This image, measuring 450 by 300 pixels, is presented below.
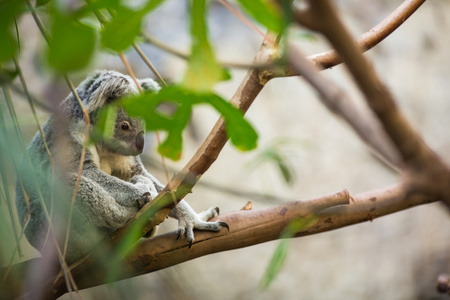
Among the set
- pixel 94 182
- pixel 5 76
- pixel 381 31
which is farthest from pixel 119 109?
pixel 5 76

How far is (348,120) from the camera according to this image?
0.42 meters

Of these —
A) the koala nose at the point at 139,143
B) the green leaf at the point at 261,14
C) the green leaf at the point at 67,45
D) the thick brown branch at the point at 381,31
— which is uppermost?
the koala nose at the point at 139,143

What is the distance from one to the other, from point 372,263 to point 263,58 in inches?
171

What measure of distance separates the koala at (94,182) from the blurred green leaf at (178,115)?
50.8 inches

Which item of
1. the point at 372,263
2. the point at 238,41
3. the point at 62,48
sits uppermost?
the point at 238,41

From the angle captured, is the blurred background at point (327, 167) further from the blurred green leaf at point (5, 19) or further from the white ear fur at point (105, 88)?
the blurred green leaf at point (5, 19)

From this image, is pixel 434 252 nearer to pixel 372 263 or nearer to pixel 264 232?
pixel 372 263

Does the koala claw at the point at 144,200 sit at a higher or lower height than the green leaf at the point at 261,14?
higher

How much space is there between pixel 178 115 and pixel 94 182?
1624 mm

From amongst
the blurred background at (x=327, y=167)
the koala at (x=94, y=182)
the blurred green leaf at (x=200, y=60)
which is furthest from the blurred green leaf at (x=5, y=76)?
the blurred background at (x=327, y=167)

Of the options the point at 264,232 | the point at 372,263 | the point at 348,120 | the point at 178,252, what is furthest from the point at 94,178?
the point at 372,263

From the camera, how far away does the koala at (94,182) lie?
211cm

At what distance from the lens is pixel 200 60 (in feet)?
1.84

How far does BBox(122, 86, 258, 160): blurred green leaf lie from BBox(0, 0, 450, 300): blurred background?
4051mm
